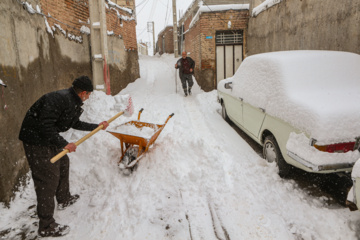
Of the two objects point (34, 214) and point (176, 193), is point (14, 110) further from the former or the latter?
point (176, 193)

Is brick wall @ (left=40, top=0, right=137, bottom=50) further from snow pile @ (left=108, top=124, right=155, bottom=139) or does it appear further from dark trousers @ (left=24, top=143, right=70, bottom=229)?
dark trousers @ (left=24, top=143, right=70, bottom=229)

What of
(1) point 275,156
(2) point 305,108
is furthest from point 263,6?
(2) point 305,108

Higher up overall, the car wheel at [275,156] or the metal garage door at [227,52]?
the metal garage door at [227,52]

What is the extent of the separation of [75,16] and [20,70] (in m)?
3.83

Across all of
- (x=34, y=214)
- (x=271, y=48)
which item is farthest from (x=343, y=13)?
(x=34, y=214)

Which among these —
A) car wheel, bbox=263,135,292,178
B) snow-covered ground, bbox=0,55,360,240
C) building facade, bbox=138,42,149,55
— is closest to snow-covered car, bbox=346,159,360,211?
snow-covered ground, bbox=0,55,360,240

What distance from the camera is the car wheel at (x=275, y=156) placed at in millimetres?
3805

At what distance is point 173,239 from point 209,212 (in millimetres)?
644

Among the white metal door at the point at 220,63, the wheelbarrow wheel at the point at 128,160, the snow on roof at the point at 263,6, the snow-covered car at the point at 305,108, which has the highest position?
the snow on roof at the point at 263,6

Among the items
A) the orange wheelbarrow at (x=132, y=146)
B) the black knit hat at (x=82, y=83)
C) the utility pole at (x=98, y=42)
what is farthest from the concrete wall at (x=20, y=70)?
the orange wheelbarrow at (x=132, y=146)

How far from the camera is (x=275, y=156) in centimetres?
405

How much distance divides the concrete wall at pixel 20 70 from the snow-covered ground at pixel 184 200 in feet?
1.57

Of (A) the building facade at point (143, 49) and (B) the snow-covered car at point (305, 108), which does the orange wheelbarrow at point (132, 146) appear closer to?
(B) the snow-covered car at point (305, 108)

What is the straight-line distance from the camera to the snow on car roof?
9.96 feet
